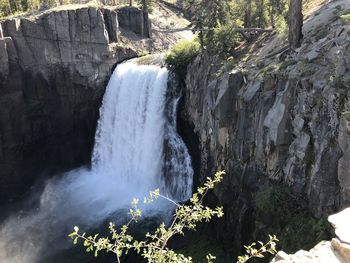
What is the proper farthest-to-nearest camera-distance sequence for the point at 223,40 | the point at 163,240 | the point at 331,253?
the point at 223,40 < the point at 163,240 < the point at 331,253

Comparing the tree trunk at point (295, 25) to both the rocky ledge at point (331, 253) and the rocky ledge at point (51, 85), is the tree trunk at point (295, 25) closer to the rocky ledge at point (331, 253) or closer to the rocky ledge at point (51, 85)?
the rocky ledge at point (331, 253)

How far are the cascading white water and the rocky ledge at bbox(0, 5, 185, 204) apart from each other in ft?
7.10

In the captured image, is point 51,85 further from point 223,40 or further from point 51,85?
point 223,40

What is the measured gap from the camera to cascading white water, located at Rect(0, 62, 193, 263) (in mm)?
29344

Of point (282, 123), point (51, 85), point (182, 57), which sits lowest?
point (51, 85)

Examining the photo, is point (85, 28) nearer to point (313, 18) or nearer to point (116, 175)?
point (116, 175)

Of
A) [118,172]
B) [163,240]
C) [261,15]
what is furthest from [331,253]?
[118,172]

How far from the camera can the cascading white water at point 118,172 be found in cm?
2934

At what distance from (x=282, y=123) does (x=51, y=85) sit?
85.8 feet

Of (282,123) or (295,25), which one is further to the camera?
(295,25)

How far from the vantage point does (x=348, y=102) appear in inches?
591

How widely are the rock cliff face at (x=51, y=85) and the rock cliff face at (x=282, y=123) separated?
15.4m

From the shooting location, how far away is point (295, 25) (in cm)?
2164

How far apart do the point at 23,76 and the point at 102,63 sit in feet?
24.0
